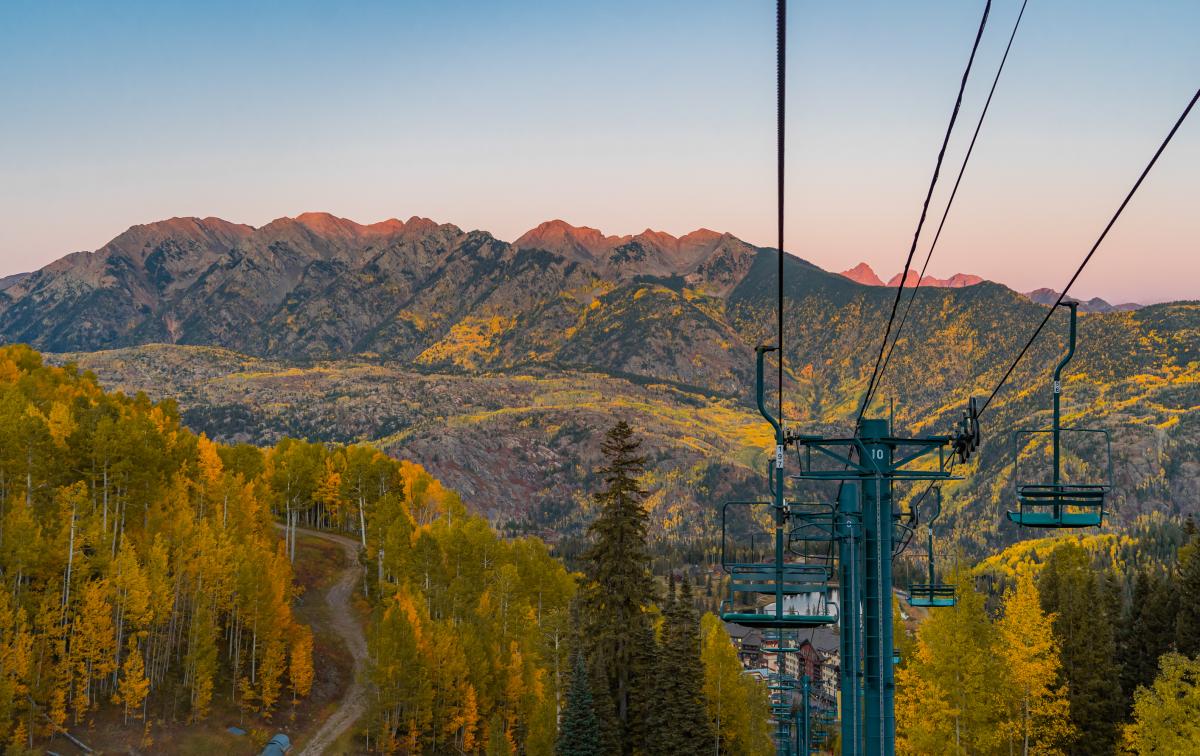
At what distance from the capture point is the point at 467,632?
8838cm

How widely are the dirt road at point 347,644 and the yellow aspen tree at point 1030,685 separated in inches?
2048

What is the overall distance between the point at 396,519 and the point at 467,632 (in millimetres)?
24637

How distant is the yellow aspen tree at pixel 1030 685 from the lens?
5619 centimetres

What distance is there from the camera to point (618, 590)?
194ft

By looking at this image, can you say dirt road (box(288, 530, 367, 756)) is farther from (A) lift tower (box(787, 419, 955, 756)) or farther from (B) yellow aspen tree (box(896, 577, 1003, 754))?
(A) lift tower (box(787, 419, 955, 756))

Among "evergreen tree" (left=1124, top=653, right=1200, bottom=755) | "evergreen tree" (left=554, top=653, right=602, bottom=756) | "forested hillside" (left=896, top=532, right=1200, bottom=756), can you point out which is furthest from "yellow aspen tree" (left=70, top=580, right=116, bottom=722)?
"evergreen tree" (left=1124, top=653, right=1200, bottom=755)

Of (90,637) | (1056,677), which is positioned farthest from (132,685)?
(1056,677)

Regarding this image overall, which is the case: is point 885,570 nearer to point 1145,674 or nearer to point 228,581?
point 1145,674

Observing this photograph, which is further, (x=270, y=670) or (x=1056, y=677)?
(x=270, y=670)

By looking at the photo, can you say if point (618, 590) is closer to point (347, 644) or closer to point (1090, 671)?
point (1090, 671)

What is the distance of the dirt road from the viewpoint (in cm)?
8112

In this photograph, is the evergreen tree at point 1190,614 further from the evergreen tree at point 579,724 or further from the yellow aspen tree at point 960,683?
the evergreen tree at point 579,724

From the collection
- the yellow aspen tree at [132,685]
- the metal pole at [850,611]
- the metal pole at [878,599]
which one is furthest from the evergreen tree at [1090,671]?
the yellow aspen tree at [132,685]

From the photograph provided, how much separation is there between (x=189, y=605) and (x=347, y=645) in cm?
1768
